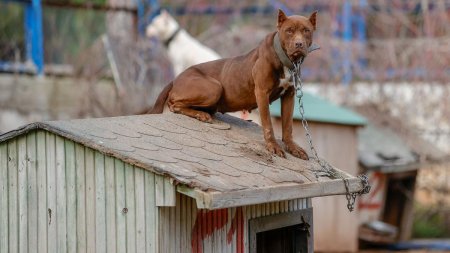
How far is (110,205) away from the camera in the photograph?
→ 5.23m

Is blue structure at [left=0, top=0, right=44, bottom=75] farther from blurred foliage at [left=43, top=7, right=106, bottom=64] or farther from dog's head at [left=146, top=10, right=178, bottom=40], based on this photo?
dog's head at [left=146, top=10, right=178, bottom=40]

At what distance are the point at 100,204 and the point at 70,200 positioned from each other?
24cm

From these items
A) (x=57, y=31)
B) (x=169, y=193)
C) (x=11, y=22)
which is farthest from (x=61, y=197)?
(x=11, y=22)

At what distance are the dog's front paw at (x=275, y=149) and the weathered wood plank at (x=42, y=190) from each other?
1.66m

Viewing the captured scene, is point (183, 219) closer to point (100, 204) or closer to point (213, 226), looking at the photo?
point (213, 226)

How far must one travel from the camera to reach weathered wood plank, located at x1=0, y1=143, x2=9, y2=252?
569 centimetres

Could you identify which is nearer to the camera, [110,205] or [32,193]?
[110,205]

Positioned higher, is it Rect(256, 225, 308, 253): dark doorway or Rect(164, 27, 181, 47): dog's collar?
Rect(164, 27, 181, 47): dog's collar

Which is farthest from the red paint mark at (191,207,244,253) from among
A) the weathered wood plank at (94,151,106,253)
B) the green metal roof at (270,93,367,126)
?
the green metal roof at (270,93,367,126)

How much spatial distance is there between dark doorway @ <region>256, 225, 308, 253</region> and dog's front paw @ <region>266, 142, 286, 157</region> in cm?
78

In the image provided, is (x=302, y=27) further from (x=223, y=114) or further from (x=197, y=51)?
(x=197, y=51)

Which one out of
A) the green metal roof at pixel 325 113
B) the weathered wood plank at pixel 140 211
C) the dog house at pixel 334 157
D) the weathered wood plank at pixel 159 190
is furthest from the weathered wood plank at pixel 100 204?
the dog house at pixel 334 157

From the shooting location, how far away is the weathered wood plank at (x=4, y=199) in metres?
5.69

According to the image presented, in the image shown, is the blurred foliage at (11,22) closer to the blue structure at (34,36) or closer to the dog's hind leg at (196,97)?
the blue structure at (34,36)
